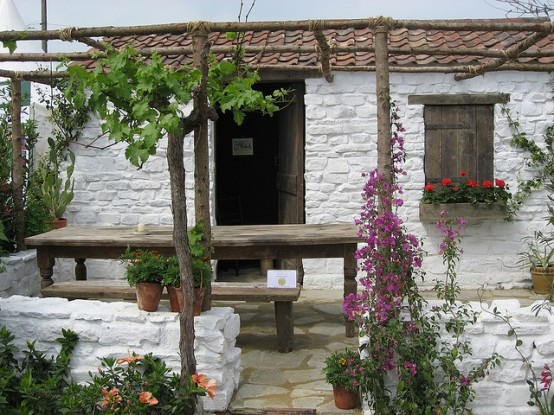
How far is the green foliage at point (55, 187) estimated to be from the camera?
25.6ft

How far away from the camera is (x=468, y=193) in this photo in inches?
301

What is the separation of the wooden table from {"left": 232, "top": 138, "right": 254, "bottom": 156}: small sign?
4.43 m

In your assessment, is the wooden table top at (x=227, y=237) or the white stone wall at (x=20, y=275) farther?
the white stone wall at (x=20, y=275)

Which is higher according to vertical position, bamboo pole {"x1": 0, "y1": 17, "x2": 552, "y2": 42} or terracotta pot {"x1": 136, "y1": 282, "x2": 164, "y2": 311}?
bamboo pole {"x1": 0, "y1": 17, "x2": 552, "y2": 42}

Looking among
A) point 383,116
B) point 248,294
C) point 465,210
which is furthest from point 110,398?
point 465,210

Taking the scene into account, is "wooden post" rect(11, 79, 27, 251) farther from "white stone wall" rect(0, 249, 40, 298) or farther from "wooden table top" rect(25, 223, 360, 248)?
"wooden table top" rect(25, 223, 360, 248)

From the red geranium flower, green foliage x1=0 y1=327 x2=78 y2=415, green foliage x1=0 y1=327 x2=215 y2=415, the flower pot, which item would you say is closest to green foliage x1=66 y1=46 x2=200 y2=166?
green foliage x1=0 y1=327 x2=215 y2=415

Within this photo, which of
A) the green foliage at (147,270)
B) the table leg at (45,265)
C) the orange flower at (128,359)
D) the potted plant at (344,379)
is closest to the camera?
the orange flower at (128,359)

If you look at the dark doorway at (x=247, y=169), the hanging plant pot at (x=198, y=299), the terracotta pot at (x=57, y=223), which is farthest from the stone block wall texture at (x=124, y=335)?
the dark doorway at (x=247, y=169)

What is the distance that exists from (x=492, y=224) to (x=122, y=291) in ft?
14.1

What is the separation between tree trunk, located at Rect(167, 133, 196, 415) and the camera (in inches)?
156

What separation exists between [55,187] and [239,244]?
324 centimetres

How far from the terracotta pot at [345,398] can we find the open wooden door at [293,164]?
3671 mm

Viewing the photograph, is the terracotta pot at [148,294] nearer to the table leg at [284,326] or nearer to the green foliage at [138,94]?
the green foliage at [138,94]
